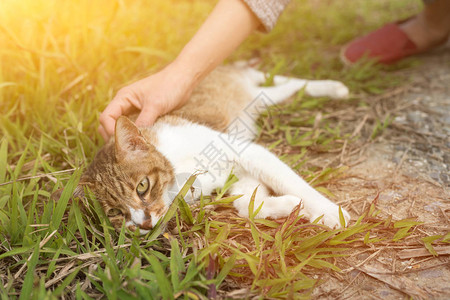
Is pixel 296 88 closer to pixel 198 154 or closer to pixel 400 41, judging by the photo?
pixel 400 41

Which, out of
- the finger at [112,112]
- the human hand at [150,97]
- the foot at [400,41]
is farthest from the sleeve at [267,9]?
the foot at [400,41]

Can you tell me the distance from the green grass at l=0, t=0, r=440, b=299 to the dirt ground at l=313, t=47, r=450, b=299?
0.25 feet

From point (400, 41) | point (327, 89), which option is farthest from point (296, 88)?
point (400, 41)

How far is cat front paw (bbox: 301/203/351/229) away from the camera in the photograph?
1.55 m

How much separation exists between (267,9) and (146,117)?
39.8 inches

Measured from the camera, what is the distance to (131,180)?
167 cm

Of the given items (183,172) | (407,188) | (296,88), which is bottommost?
(407,188)

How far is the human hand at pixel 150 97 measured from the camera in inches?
78.4

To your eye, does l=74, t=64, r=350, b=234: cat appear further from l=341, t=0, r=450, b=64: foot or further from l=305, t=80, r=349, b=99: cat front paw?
l=341, t=0, r=450, b=64: foot

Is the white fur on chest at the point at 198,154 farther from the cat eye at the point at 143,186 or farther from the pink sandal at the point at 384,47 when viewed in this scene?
the pink sandal at the point at 384,47

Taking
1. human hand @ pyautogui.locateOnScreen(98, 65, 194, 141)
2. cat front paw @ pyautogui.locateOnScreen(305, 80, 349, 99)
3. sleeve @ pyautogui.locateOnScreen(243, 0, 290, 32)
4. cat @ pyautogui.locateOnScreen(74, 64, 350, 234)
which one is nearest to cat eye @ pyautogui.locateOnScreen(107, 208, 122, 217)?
cat @ pyautogui.locateOnScreen(74, 64, 350, 234)

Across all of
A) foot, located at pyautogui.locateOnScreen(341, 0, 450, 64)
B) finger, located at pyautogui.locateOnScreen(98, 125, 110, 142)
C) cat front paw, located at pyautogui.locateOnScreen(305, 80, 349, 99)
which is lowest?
foot, located at pyautogui.locateOnScreen(341, 0, 450, 64)

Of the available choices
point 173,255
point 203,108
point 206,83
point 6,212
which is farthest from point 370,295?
point 206,83

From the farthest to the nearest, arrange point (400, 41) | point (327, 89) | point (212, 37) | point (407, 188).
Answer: point (400, 41), point (327, 89), point (212, 37), point (407, 188)
